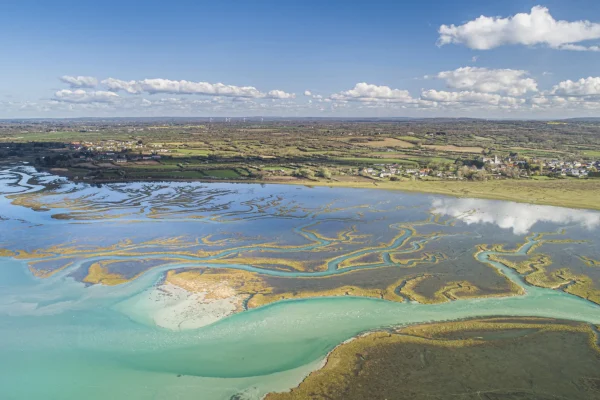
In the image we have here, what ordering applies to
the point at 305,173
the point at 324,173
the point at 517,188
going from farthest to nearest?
the point at 305,173
the point at 324,173
the point at 517,188

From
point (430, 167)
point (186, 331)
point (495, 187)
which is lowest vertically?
point (186, 331)

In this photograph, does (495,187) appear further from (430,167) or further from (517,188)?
(430,167)

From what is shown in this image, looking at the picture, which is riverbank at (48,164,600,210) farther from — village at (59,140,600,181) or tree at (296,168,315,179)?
village at (59,140,600,181)

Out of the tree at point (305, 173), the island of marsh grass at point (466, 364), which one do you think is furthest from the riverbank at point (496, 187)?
the island of marsh grass at point (466, 364)

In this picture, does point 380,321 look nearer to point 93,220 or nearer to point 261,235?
point 261,235

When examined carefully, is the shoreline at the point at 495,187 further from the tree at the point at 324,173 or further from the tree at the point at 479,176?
the tree at the point at 324,173

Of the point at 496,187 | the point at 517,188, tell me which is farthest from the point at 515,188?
the point at 496,187

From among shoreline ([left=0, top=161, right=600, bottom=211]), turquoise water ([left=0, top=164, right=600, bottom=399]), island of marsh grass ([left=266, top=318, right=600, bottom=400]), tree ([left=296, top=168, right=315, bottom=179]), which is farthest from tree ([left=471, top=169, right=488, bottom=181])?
island of marsh grass ([left=266, top=318, right=600, bottom=400])

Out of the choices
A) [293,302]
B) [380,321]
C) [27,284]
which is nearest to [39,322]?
[27,284]
